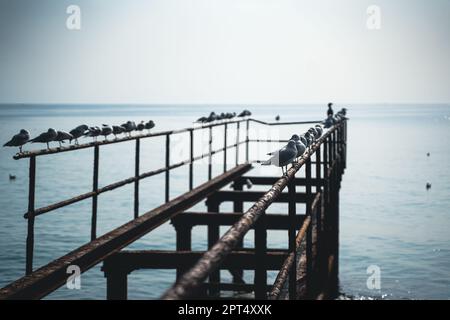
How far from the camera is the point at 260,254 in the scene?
9.60 feet

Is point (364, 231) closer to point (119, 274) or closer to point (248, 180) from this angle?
point (248, 180)

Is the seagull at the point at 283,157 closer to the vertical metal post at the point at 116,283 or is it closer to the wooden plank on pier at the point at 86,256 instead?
the wooden plank on pier at the point at 86,256

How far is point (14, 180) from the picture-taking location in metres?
34.0

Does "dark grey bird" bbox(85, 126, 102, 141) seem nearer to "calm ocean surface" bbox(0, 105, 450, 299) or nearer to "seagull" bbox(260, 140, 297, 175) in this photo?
"calm ocean surface" bbox(0, 105, 450, 299)

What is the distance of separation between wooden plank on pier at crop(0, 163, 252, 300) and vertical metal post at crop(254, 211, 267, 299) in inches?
86.1

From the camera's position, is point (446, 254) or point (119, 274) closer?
point (119, 274)

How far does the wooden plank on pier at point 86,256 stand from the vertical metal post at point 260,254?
2.19 metres

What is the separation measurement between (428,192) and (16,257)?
2259 centimetres

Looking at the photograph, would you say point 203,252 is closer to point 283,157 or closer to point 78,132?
point 283,157

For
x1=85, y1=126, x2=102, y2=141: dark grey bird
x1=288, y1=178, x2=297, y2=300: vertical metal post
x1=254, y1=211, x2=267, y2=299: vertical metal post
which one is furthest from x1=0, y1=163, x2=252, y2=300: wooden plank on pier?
x1=85, y1=126, x2=102, y2=141: dark grey bird

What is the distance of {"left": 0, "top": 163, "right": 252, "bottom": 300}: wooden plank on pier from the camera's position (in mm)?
4602
